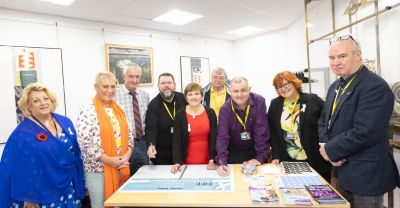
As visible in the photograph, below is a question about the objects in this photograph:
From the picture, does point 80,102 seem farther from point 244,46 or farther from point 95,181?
point 244,46

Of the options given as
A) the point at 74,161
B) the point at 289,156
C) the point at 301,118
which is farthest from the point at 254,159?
the point at 74,161

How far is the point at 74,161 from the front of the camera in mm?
2186

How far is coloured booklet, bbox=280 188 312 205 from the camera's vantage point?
1560 mm

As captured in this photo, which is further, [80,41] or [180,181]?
[80,41]

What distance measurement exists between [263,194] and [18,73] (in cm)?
402

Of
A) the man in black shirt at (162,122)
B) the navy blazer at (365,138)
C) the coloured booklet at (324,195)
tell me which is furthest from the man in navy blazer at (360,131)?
the man in black shirt at (162,122)

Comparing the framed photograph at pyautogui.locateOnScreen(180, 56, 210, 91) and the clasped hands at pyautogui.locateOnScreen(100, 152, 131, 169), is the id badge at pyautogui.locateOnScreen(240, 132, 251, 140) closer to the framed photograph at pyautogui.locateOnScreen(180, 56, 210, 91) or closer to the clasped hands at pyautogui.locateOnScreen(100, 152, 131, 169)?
the clasped hands at pyautogui.locateOnScreen(100, 152, 131, 169)

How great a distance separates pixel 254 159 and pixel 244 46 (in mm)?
5752

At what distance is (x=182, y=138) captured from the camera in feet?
7.92

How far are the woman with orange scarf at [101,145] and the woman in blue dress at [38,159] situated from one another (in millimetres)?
133

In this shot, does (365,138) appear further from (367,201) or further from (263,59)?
(263,59)

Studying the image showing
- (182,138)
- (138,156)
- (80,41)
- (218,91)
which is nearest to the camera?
(182,138)

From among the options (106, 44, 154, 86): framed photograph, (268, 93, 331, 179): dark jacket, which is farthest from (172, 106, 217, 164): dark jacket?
(106, 44, 154, 86): framed photograph

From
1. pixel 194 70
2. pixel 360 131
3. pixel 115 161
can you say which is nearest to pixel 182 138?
pixel 115 161
